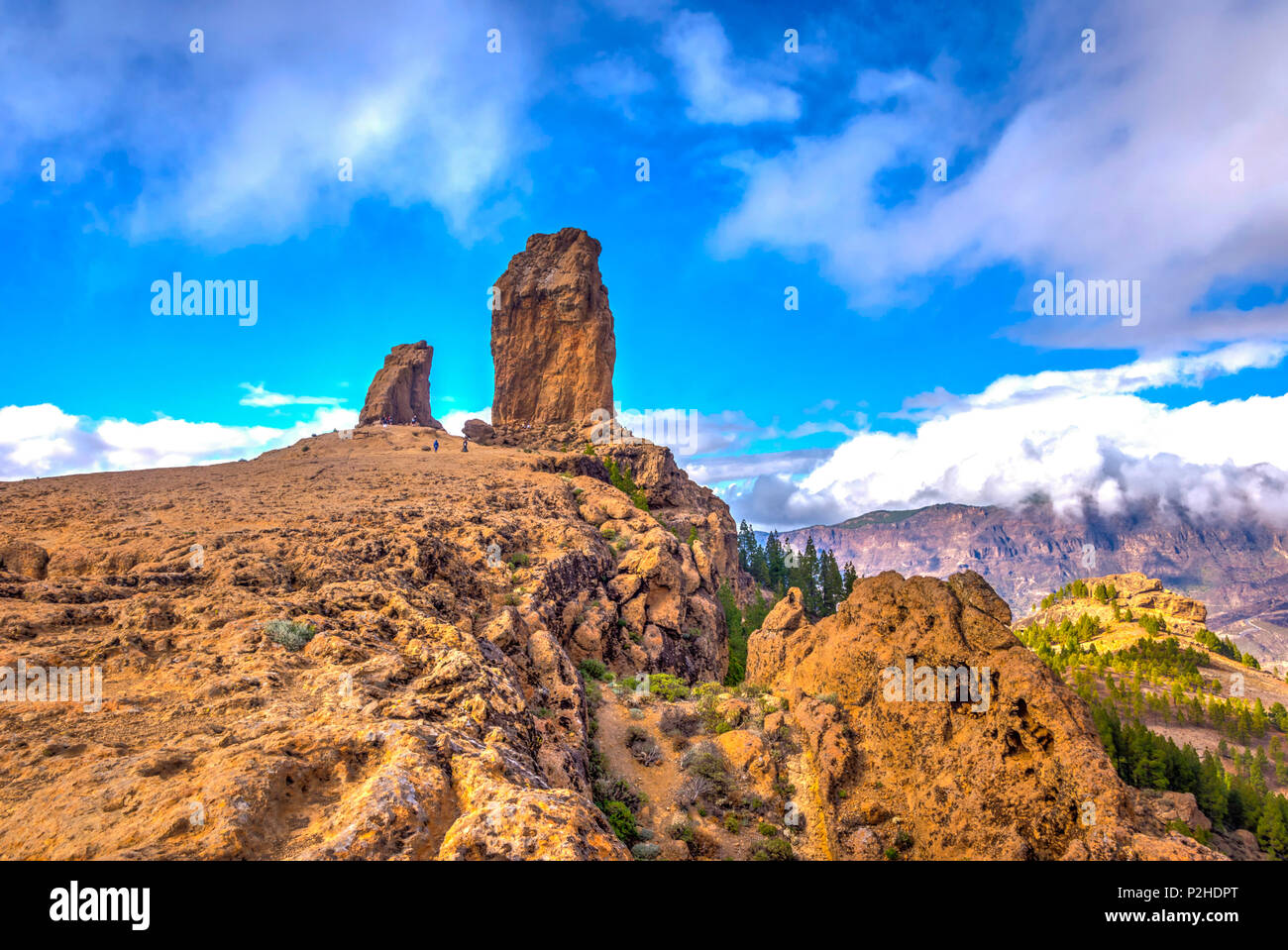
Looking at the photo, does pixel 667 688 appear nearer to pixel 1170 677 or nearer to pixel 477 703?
pixel 477 703

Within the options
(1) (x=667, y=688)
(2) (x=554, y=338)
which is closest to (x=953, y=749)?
(1) (x=667, y=688)

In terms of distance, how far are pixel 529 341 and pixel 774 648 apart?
5104 cm

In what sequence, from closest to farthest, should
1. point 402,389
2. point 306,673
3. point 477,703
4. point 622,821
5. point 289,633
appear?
point 477,703 < point 306,673 < point 289,633 < point 622,821 < point 402,389

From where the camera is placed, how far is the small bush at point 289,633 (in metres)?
10.8

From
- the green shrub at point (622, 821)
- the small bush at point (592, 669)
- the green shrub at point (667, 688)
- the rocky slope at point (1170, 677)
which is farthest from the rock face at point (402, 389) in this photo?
the rocky slope at point (1170, 677)

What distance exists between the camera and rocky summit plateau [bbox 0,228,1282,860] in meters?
6.11

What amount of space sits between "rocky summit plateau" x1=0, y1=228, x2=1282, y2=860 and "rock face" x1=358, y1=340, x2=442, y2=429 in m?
34.9

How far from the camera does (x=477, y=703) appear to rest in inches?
374

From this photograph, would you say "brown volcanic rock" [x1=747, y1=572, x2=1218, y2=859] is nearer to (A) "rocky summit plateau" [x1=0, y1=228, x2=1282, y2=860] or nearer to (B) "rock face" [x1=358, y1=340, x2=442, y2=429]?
(A) "rocky summit plateau" [x1=0, y1=228, x2=1282, y2=860]

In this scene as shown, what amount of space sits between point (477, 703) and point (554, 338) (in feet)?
192

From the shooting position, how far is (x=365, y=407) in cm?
6588

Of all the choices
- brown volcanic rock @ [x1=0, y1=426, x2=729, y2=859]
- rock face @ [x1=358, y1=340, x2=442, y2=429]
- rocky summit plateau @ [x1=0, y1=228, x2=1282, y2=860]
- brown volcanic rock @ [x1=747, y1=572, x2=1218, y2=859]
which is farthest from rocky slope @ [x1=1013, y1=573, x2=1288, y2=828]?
rock face @ [x1=358, y1=340, x2=442, y2=429]

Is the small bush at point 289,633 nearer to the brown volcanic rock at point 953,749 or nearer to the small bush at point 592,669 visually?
the small bush at point 592,669
